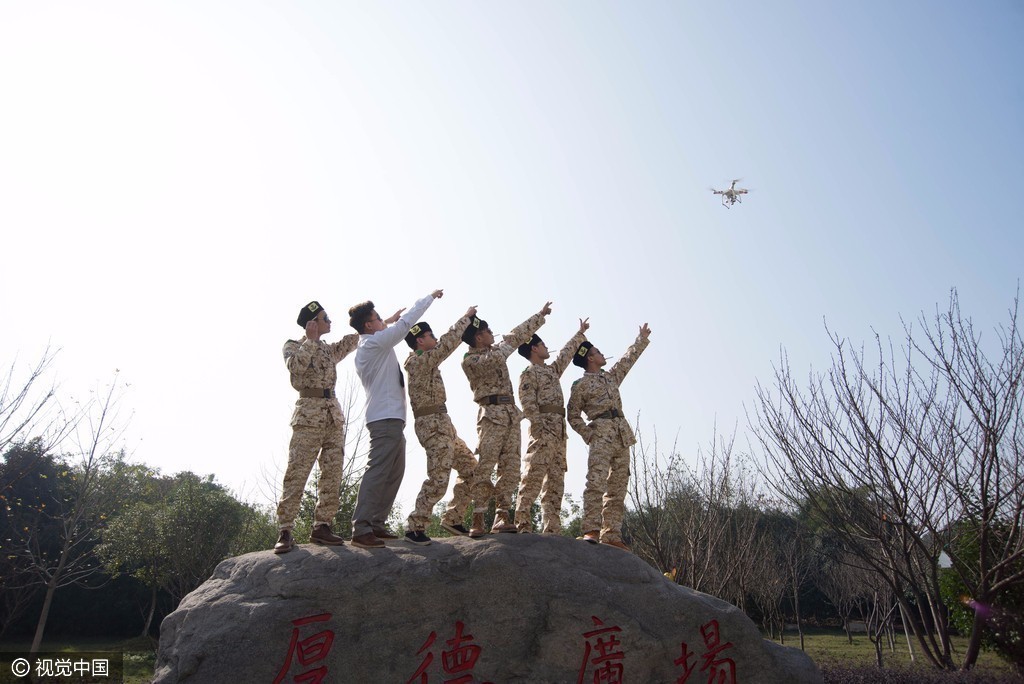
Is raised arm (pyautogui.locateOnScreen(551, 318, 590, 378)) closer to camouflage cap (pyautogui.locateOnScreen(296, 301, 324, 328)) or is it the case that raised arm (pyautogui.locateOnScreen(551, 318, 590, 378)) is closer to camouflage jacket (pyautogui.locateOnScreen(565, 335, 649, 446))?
camouflage jacket (pyautogui.locateOnScreen(565, 335, 649, 446))

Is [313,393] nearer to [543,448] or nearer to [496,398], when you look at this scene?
[496,398]

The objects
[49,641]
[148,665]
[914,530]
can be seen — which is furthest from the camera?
[49,641]

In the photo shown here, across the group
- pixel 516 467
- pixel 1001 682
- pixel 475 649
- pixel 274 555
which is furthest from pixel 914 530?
pixel 274 555

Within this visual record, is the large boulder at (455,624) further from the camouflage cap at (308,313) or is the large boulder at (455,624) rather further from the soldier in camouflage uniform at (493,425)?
the camouflage cap at (308,313)

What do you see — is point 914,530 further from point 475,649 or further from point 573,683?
point 475,649

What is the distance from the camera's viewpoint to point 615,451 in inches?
332

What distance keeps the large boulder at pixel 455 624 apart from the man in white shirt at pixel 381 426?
283mm

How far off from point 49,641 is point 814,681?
27.5m

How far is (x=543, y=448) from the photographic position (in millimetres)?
8180

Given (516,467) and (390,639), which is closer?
(390,639)

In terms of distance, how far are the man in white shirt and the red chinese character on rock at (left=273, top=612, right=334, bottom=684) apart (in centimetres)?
94

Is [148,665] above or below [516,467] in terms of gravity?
below

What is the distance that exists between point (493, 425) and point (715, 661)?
318cm

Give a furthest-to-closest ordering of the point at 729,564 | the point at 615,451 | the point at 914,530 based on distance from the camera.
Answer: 1. the point at 729,564
2. the point at 914,530
3. the point at 615,451
